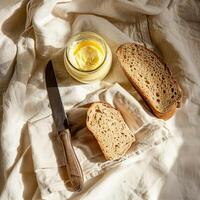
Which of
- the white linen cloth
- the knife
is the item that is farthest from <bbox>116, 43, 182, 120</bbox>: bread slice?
the knife

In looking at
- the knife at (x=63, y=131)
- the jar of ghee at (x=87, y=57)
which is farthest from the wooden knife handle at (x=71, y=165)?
the jar of ghee at (x=87, y=57)

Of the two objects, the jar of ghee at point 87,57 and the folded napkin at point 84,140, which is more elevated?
the jar of ghee at point 87,57

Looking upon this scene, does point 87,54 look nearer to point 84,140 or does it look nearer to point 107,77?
point 107,77

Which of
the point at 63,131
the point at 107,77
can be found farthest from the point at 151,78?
the point at 63,131

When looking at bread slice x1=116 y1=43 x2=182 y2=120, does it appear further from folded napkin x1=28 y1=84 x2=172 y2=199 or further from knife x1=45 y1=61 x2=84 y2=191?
knife x1=45 y1=61 x2=84 y2=191

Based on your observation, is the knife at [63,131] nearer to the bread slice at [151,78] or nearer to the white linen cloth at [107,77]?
the white linen cloth at [107,77]

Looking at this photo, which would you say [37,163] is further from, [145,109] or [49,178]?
[145,109]
